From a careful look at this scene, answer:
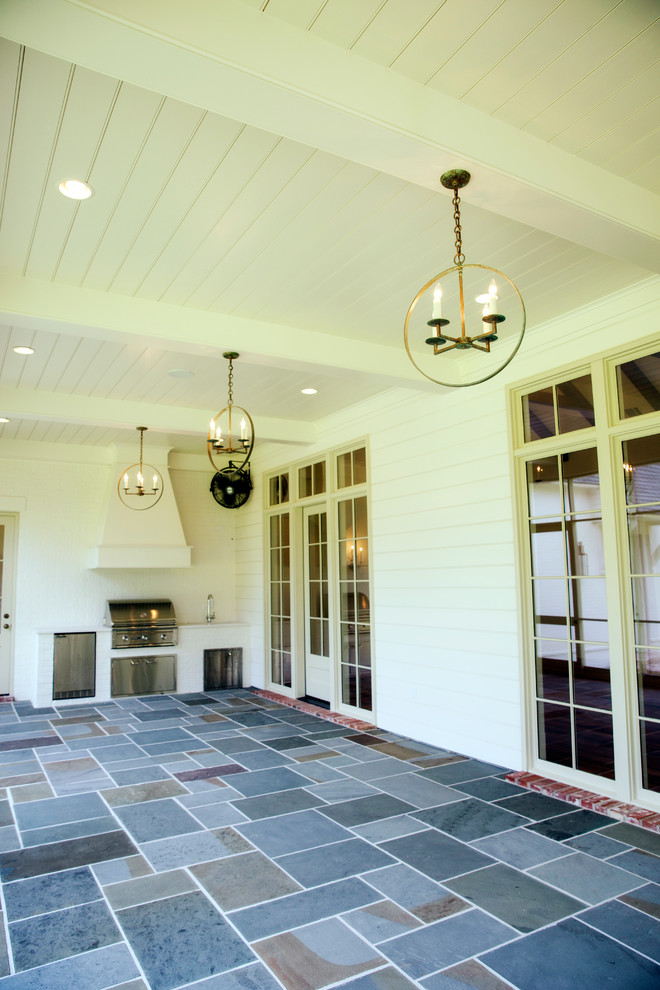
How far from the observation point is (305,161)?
266cm

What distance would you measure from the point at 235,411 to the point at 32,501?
3334 millimetres

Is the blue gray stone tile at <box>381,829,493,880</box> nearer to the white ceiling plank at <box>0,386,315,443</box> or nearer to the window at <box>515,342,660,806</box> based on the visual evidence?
the window at <box>515,342,660,806</box>

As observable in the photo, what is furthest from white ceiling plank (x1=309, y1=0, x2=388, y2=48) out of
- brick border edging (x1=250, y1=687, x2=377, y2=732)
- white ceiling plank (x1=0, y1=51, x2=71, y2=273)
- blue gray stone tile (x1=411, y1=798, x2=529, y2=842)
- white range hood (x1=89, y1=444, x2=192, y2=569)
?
white range hood (x1=89, y1=444, x2=192, y2=569)

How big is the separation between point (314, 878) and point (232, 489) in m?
5.76

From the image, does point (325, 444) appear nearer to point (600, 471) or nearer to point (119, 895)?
point (600, 471)

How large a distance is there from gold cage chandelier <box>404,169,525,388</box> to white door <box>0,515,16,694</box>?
221 inches

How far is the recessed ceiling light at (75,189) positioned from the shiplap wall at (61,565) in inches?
221

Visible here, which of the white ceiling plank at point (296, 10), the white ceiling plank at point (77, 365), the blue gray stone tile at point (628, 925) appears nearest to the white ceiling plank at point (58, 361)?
the white ceiling plank at point (77, 365)

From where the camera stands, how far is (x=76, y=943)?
2.57m

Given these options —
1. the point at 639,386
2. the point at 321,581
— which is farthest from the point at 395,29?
the point at 321,581

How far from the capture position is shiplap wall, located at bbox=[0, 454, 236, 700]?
7902mm

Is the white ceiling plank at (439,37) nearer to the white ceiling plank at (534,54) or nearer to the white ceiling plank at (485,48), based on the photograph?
the white ceiling plank at (485,48)

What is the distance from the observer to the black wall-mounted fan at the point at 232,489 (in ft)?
27.6

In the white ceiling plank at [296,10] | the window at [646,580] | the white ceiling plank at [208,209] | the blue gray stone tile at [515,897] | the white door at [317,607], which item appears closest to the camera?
the white ceiling plank at [296,10]
